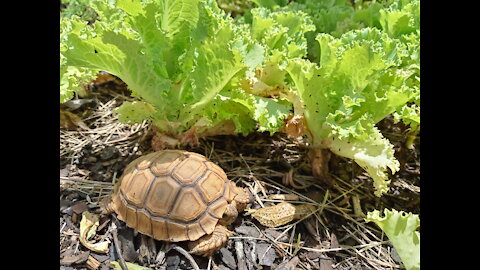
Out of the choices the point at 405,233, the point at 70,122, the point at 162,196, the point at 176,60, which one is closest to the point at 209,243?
the point at 162,196

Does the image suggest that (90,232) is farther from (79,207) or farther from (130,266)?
(130,266)

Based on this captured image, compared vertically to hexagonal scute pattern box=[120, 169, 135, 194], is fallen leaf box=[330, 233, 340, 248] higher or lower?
lower

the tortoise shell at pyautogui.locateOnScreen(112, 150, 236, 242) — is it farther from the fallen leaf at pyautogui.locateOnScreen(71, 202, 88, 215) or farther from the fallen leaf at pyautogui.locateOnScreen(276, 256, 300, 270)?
the fallen leaf at pyautogui.locateOnScreen(276, 256, 300, 270)

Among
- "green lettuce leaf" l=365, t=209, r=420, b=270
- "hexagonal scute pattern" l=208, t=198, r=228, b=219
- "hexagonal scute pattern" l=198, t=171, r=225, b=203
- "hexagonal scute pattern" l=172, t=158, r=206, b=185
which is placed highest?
"green lettuce leaf" l=365, t=209, r=420, b=270

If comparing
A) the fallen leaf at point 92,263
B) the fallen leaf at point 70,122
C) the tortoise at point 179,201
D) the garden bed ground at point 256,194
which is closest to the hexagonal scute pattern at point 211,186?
the tortoise at point 179,201

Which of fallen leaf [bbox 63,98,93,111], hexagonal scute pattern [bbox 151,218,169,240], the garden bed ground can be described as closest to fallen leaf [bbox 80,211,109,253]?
the garden bed ground

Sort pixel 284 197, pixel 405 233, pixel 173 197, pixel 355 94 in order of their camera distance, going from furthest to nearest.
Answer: pixel 284 197 < pixel 355 94 < pixel 173 197 < pixel 405 233

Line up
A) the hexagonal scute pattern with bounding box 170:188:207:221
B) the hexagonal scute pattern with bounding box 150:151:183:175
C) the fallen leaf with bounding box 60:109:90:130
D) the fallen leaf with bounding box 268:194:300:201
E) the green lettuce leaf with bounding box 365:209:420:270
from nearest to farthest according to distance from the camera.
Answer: the green lettuce leaf with bounding box 365:209:420:270
the hexagonal scute pattern with bounding box 170:188:207:221
the hexagonal scute pattern with bounding box 150:151:183:175
the fallen leaf with bounding box 268:194:300:201
the fallen leaf with bounding box 60:109:90:130
